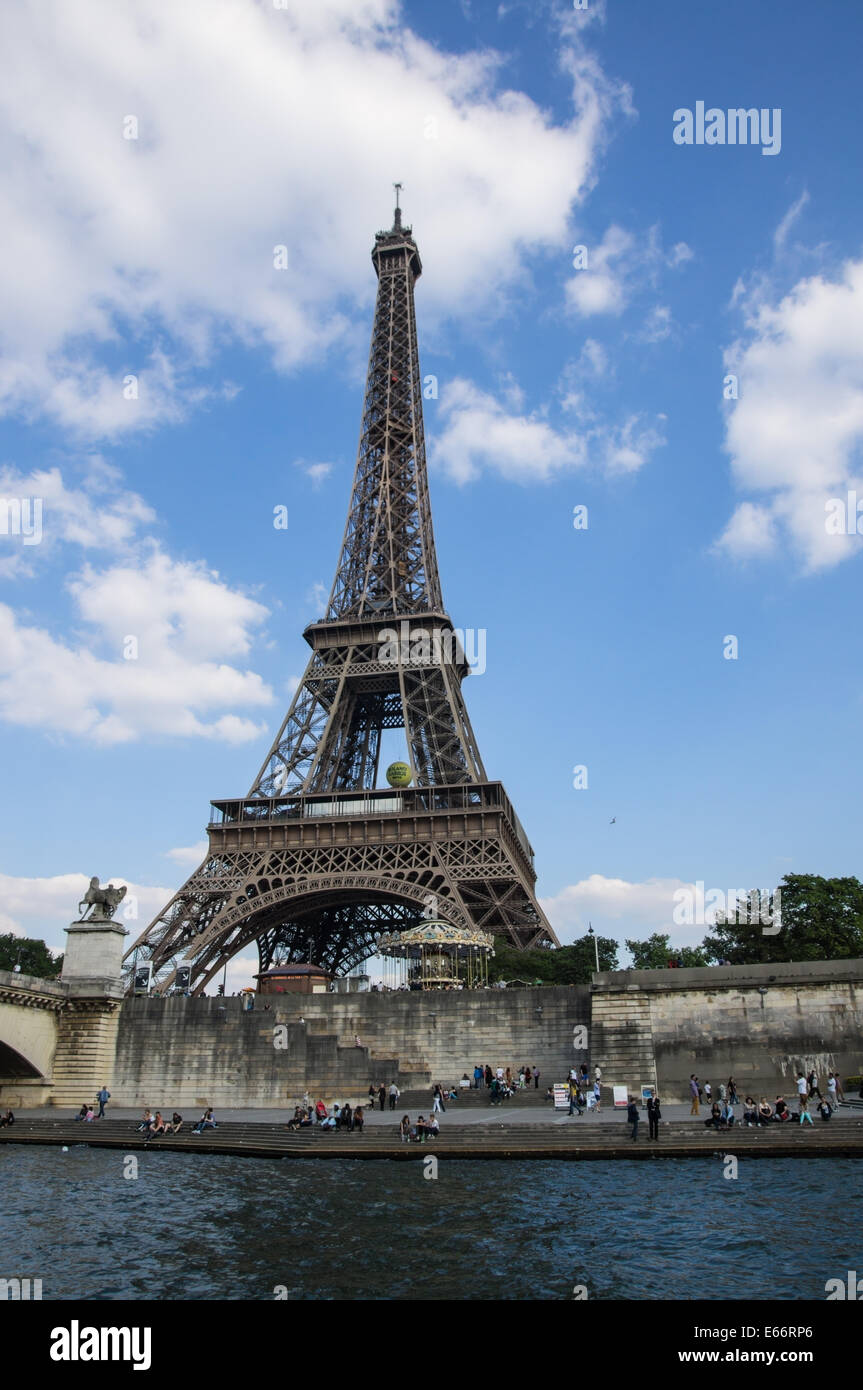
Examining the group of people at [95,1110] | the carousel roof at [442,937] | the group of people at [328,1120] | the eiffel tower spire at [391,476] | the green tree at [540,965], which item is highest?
the eiffel tower spire at [391,476]

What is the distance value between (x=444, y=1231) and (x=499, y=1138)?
39.8 ft

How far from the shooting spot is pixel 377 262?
305ft

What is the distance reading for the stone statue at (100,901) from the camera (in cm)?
4634

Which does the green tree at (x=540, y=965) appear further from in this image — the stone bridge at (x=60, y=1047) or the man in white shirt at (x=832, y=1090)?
the stone bridge at (x=60, y=1047)

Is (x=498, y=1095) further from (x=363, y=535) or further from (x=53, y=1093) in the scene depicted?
(x=363, y=535)

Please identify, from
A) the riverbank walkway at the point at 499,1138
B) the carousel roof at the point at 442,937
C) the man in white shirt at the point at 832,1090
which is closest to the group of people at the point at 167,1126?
the riverbank walkway at the point at 499,1138

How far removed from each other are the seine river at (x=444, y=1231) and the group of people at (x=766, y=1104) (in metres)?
3.31

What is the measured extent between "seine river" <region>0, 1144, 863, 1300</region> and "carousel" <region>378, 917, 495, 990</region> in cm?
1997

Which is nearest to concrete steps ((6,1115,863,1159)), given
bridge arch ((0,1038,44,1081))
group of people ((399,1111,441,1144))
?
group of people ((399,1111,441,1144))

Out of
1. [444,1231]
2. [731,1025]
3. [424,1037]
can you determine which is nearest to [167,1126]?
[424,1037]

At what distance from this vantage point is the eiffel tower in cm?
5662
